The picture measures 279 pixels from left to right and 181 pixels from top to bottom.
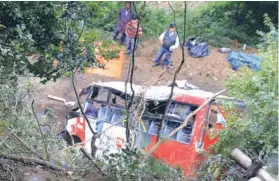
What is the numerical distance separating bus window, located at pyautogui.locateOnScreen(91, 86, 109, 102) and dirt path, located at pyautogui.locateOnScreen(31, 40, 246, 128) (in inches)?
106

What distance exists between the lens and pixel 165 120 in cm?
953

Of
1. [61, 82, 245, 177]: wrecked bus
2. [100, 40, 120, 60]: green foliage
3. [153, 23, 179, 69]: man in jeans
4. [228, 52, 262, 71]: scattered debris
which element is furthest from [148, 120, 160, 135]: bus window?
[228, 52, 262, 71]: scattered debris

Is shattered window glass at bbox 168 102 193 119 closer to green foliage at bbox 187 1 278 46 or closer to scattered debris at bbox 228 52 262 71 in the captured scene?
scattered debris at bbox 228 52 262 71

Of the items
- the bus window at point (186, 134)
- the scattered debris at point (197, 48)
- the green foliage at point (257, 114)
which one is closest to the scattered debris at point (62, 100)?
the bus window at point (186, 134)

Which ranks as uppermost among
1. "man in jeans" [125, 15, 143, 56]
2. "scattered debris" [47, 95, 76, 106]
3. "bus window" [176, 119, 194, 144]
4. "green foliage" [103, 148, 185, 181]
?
"man in jeans" [125, 15, 143, 56]

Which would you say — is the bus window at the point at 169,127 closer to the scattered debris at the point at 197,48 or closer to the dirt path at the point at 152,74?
the dirt path at the point at 152,74

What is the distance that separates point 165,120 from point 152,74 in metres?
6.20

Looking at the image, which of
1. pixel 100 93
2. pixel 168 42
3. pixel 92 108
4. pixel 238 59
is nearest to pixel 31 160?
pixel 92 108

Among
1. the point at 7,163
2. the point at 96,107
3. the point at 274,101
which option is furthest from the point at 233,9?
the point at 7,163

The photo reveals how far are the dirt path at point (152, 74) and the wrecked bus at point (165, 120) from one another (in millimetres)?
2998

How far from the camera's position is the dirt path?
14164mm

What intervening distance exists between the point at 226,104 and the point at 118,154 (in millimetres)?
3787

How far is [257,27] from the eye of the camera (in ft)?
58.7

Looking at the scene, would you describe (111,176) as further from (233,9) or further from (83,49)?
(233,9)
